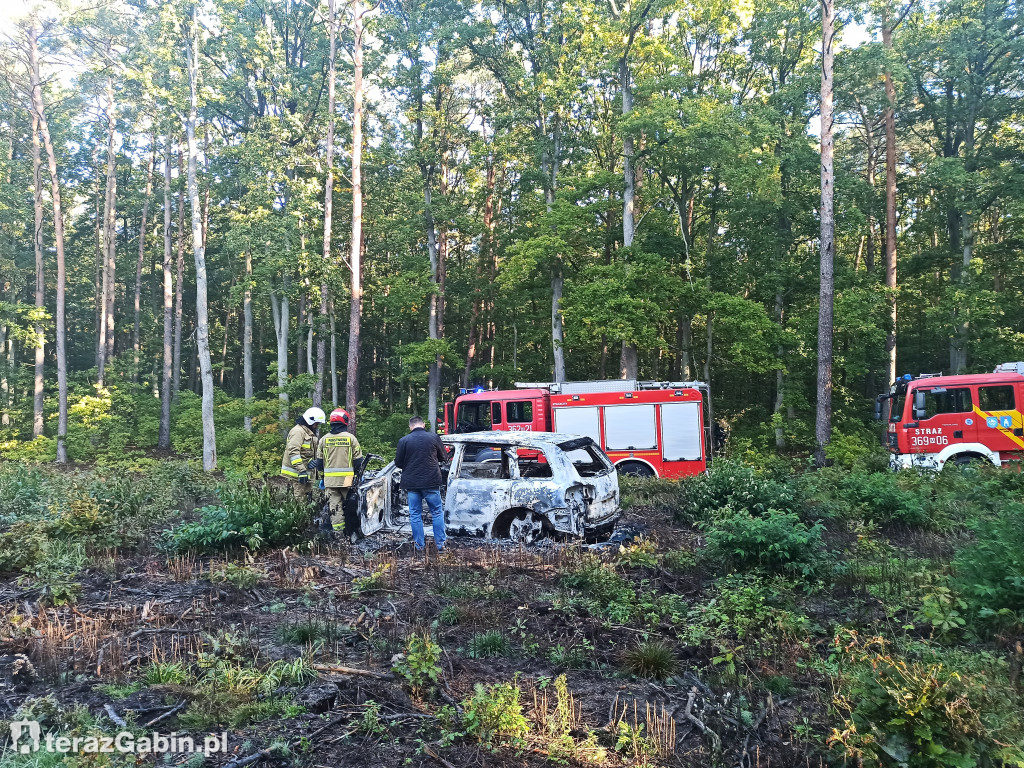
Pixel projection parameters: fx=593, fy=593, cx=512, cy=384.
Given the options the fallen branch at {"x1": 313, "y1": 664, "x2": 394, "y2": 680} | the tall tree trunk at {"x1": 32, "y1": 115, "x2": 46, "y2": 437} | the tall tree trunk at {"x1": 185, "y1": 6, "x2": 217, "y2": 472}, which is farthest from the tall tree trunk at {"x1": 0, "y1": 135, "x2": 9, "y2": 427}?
the fallen branch at {"x1": 313, "y1": 664, "x2": 394, "y2": 680}

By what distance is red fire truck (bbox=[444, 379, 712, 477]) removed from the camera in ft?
47.8

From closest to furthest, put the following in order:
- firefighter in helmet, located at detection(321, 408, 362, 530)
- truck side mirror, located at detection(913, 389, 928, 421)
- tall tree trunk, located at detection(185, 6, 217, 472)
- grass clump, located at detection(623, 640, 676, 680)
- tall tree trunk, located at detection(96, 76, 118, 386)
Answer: grass clump, located at detection(623, 640, 676, 680) < firefighter in helmet, located at detection(321, 408, 362, 530) < truck side mirror, located at detection(913, 389, 928, 421) < tall tree trunk, located at detection(185, 6, 217, 472) < tall tree trunk, located at detection(96, 76, 118, 386)

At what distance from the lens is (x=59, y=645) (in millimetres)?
4695

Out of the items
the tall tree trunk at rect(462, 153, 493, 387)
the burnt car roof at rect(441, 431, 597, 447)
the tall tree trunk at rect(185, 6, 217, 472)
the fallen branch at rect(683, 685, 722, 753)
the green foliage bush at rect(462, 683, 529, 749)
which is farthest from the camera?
the tall tree trunk at rect(462, 153, 493, 387)

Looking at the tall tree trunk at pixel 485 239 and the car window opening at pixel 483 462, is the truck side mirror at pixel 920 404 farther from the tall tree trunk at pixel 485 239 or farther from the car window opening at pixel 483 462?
the tall tree trunk at pixel 485 239

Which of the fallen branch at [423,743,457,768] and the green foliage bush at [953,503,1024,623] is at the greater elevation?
the green foliage bush at [953,503,1024,623]

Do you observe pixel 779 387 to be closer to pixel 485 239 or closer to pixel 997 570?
pixel 485 239

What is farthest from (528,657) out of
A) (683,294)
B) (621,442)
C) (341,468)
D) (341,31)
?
(341,31)

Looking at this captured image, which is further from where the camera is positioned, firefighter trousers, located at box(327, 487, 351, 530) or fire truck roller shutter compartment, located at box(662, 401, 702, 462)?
fire truck roller shutter compartment, located at box(662, 401, 702, 462)

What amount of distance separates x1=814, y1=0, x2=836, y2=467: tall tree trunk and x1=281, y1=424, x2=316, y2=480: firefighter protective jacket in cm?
1164

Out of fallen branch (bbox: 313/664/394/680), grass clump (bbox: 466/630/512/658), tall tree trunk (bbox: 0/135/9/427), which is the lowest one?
grass clump (bbox: 466/630/512/658)

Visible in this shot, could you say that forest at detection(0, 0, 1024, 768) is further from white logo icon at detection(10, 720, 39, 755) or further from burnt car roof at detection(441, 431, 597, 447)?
burnt car roof at detection(441, 431, 597, 447)

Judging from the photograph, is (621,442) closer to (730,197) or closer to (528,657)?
(528,657)

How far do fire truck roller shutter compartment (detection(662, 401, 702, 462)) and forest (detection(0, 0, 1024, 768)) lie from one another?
224 cm
